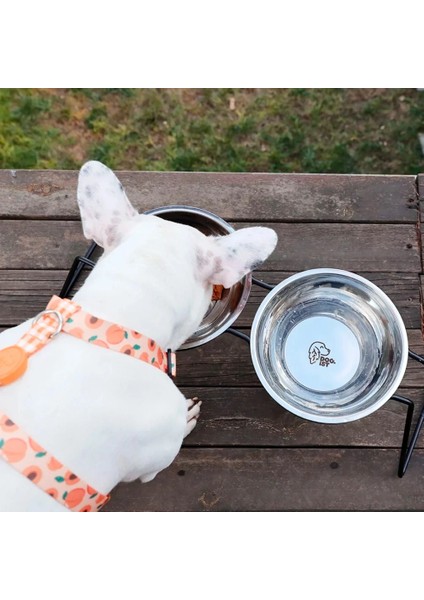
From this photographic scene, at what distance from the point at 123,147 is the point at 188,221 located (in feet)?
3.49

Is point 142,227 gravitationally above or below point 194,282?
above

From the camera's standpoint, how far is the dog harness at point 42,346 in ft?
5.03

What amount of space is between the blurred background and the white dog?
4.56 ft

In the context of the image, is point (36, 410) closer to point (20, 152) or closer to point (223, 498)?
point (223, 498)

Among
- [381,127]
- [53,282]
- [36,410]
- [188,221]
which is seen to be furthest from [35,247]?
[381,127]

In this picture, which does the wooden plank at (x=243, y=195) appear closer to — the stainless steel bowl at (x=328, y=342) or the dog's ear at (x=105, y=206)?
the stainless steel bowl at (x=328, y=342)

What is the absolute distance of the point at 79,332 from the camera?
161cm

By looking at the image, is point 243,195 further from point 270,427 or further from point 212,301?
Result: point 270,427

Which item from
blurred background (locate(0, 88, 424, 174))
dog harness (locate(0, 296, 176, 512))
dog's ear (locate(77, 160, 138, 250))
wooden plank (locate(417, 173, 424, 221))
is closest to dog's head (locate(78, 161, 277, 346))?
dog's ear (locate(77, 160, 138, 250))

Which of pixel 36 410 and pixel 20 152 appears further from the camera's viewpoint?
pixel 20 152

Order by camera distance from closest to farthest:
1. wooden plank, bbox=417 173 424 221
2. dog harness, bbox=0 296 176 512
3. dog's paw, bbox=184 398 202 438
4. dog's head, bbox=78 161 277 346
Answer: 1. dog harness, bbox=0 296 176 512
2. dog's head, bbox=78 161 277 346
3. dog's paw, bbox=184 398 202 438
4. wooden plank, bbox=417 173 424 221

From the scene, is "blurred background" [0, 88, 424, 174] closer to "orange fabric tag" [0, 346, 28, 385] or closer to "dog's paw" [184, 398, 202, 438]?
"dog's paw" [184, 398, 202, 438]

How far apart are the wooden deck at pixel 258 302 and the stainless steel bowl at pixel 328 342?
0.48 ft

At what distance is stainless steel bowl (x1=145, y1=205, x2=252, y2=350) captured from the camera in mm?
2152
